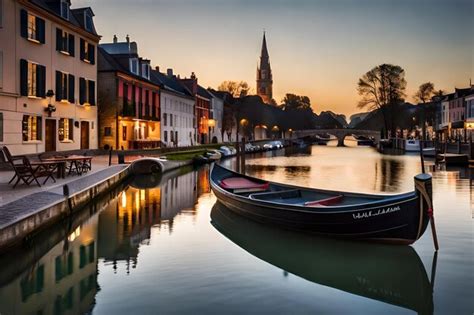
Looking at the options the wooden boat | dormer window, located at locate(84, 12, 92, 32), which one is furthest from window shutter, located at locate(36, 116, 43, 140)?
the wooden boat

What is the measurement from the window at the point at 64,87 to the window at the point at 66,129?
51.6 inches

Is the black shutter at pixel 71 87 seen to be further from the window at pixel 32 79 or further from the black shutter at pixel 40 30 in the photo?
the black shutter at pixel 40 30

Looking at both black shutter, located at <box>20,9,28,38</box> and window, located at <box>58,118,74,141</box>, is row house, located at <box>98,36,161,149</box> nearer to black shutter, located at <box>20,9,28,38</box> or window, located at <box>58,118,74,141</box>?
window, located at <box>58,118,74,141</box>

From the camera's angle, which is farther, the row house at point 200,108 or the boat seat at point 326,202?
the row house at point 200,108

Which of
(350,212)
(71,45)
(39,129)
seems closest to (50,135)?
(39,129)

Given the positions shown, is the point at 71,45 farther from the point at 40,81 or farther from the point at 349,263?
the point at 349,263

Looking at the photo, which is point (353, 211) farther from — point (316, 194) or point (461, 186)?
point (461, 186)

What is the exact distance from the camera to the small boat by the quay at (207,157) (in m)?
45.0

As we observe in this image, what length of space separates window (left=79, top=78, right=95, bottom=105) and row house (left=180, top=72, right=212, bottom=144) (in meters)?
34.9

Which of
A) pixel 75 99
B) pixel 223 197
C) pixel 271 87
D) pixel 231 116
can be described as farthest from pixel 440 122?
pixel 271 87

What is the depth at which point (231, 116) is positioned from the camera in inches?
3499

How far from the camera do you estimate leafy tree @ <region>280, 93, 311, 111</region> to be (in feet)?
518

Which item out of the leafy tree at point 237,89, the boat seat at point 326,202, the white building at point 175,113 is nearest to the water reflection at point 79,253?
the boat seat at point 326,202

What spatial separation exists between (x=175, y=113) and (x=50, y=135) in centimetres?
3074
